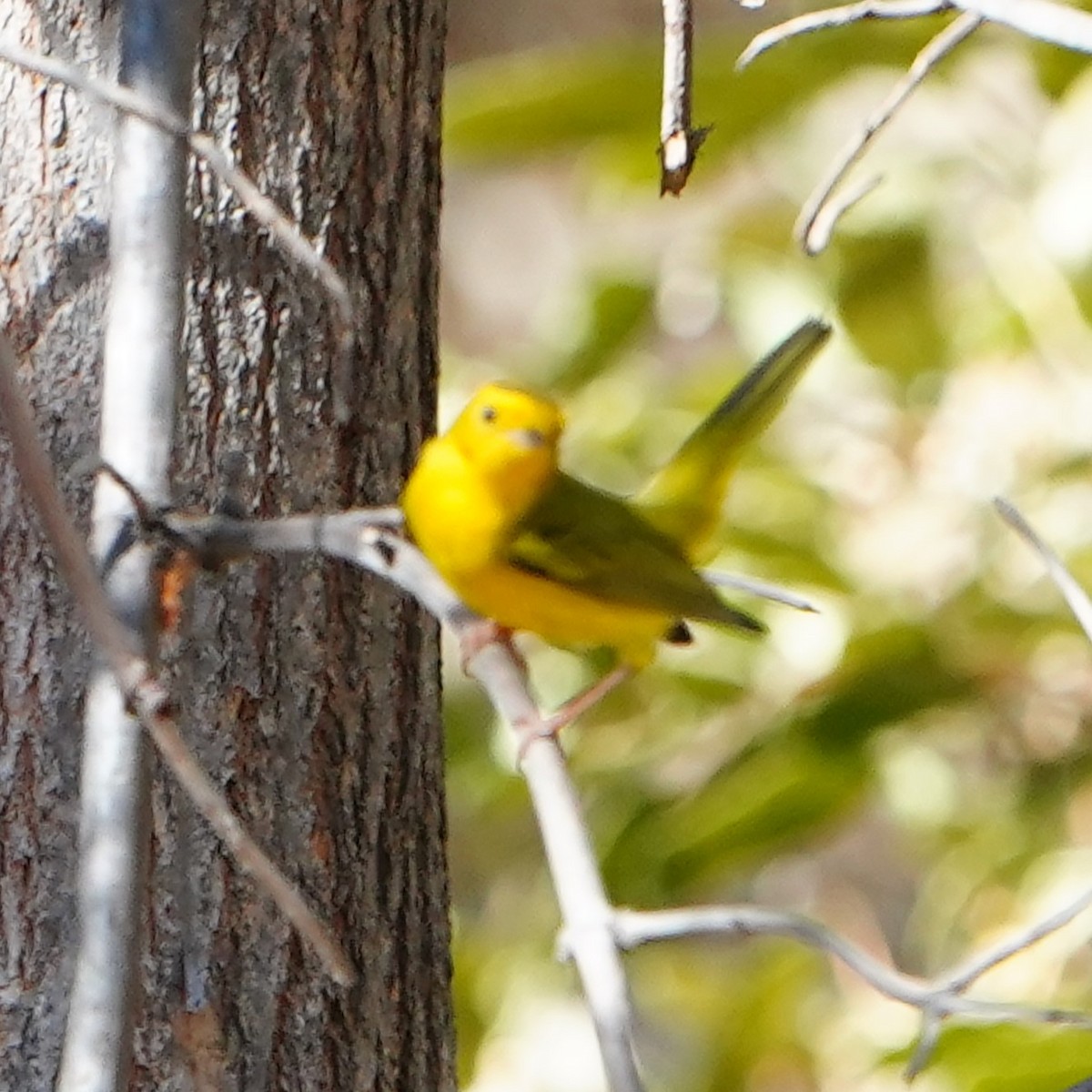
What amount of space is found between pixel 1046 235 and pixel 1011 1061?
1440mm

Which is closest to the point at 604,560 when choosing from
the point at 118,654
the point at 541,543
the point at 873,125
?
the point at 541,543

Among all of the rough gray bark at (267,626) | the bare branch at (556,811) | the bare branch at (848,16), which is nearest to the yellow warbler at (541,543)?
the rough gray bark at (267,626)

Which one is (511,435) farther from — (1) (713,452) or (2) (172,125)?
(2) (172,125)

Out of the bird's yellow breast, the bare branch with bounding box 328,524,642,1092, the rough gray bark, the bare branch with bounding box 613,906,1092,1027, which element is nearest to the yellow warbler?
the bird's yellow breast

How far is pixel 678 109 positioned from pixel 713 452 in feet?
4.60

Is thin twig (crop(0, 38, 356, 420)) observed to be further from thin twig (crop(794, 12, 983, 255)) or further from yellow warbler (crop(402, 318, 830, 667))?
yellow warbler (crop(402, 318, 830, 667))

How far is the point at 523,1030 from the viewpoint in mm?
3287

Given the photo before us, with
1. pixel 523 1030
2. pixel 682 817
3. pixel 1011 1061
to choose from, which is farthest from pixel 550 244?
pixel 1011 1061

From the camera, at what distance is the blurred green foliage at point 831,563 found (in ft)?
8.22

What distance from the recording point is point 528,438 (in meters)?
→ 1.97

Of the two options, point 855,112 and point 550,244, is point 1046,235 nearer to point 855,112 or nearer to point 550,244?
point 855,112

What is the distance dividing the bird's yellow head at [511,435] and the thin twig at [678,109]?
92 centimetres

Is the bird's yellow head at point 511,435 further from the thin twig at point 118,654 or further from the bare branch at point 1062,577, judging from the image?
the thin twig at point 118,654

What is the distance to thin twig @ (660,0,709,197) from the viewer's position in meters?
0.95
